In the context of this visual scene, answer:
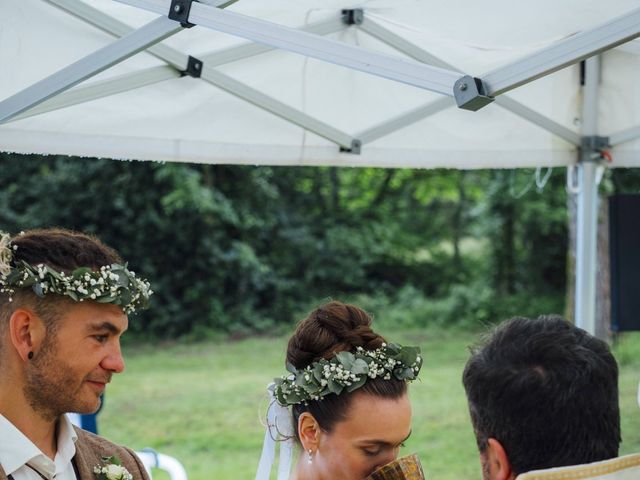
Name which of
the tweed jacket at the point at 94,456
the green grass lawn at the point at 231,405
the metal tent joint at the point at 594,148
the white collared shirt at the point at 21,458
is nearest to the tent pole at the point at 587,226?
the metal tent joint at the point at 594,148

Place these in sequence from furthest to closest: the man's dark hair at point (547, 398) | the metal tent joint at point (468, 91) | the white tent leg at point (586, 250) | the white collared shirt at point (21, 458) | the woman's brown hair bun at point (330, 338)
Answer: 1. the white tent leg at point (586, 250)
2. the woman's brown hair bun at point (330, 338)
3. the metal tent joint at point (468, 91)
4. the white collared shirt at point (21, 458)
5. the man's dark hair at point (547, 398)

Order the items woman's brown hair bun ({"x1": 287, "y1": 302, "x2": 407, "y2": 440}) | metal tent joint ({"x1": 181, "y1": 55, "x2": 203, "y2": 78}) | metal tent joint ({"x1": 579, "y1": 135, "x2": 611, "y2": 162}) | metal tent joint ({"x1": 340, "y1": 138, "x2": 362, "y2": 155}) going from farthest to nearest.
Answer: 1. metal tent joint ({"x1": 579, "y1": 135, "x2": 611, "y2": 162})
2. metal tent joint ({"x1": 340, "y1": 138, "x2": 362, "y2": 155})
3. metal tent joint ({"x1": 181, "y1": 55, "x2": 203, "y2": 78})
4. woman's brown hair bun ({"x1": 287, "y1": 302, "x2": 407, "y2": 440})

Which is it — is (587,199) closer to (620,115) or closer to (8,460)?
(620,115)

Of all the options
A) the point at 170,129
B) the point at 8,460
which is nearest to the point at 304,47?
the point at 8,460

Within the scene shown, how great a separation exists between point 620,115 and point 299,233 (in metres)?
11.2

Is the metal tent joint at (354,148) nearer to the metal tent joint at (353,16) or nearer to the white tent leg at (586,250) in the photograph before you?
the metal tent joint at (353,16)

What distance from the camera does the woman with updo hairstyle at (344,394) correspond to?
2.61 m

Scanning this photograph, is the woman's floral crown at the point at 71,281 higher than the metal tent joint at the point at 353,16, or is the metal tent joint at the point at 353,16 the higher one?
the metal tent joint at the point at 353,16

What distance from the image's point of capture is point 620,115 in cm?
456

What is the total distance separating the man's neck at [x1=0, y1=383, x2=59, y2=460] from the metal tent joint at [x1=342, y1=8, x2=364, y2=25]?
2.30 m

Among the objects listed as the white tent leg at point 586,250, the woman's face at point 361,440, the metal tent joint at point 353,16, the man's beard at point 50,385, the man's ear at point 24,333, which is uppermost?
the metal tent joint at point 353,16

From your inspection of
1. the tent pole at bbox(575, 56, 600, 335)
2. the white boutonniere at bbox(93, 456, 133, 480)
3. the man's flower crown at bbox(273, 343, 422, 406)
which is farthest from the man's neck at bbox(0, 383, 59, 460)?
the tent pole at bbox(575, 56, 600, 335)

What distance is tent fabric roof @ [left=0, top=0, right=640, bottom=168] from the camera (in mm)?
3645

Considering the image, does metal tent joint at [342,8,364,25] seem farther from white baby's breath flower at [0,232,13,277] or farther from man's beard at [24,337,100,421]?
man's beard at [24,337,100,421]
